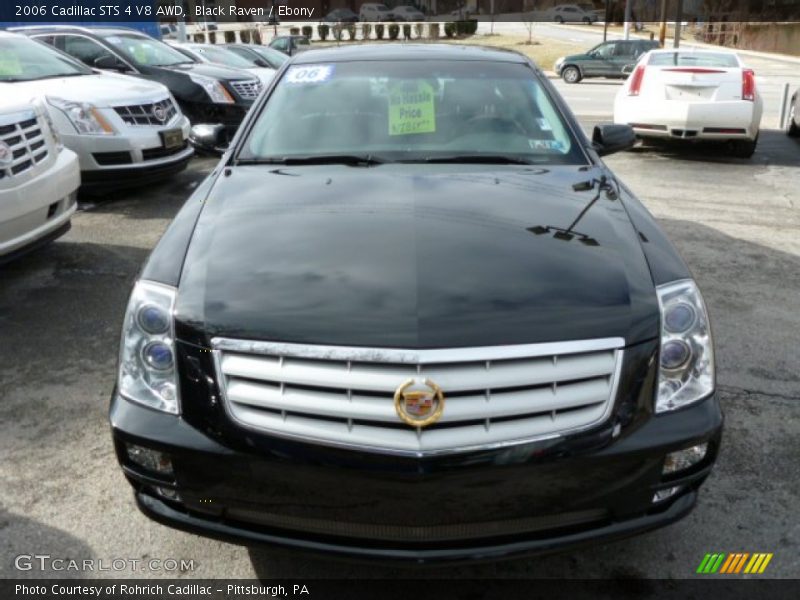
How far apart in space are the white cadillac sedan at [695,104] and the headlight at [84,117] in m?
6.34

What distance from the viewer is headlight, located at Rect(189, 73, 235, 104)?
392 inches

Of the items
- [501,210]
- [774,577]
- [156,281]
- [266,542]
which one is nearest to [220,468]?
[266,542]

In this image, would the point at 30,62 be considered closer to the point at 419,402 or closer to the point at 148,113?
the point at 148,113

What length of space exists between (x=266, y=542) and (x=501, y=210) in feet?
4.56

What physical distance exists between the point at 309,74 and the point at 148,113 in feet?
14.0

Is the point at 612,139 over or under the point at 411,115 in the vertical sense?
under

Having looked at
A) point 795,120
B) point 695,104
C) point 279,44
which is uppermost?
point 279,44

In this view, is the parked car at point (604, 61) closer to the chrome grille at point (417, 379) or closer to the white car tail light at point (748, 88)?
the white car tail light at point (748, 88)

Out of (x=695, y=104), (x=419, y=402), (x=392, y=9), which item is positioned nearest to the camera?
(x=419, y=402)

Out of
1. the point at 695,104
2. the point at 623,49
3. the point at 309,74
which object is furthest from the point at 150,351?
the point at 623,49

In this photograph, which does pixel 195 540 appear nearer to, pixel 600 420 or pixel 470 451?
pixel 470 451

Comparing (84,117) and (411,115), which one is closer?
(411,115)

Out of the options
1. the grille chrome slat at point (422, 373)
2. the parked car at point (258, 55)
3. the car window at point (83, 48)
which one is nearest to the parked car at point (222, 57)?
the parked car at point (258, 55)

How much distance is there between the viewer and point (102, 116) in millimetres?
7062
